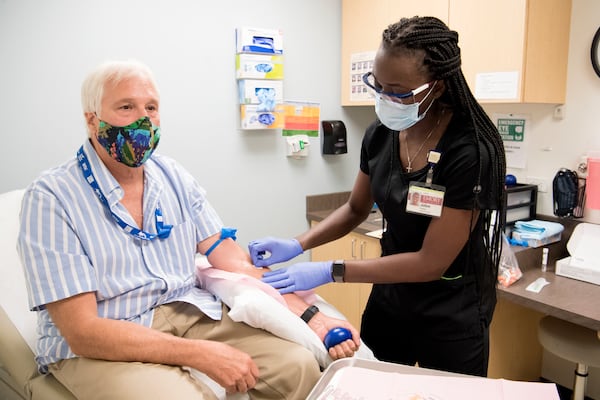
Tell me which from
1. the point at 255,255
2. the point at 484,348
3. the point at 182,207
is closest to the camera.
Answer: the point at 484,348

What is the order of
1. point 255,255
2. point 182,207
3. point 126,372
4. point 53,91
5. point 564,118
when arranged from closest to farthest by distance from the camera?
point 126,372 < point 182,207 < point 255,255 < point 53,91 < point 564,118

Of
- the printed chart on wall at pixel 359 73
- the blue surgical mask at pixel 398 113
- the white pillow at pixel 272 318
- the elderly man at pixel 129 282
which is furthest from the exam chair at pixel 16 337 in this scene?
the printed chart on wall at pixel 359 73

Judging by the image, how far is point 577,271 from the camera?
1953 millimetres

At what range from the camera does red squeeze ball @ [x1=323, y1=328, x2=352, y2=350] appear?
1267mm

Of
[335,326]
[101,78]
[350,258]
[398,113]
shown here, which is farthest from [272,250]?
[350,258]

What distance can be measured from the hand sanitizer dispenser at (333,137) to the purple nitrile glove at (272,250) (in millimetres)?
1228

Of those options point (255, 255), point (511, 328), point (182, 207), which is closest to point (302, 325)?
A: point (255, 255)

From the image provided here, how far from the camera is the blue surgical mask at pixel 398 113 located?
4.27ft

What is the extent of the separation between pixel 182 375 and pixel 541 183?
1950 mm

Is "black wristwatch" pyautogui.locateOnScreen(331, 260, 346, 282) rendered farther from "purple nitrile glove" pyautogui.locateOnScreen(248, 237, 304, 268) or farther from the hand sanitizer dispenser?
the hand sanitizer dispenser

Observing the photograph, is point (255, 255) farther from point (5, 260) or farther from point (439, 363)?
point (5, 260)

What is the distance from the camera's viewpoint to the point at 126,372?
112cm

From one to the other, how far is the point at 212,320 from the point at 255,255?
1.04 feet

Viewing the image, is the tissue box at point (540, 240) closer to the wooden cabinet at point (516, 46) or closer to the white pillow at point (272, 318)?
the wooden cabinet at point (516, 46)
